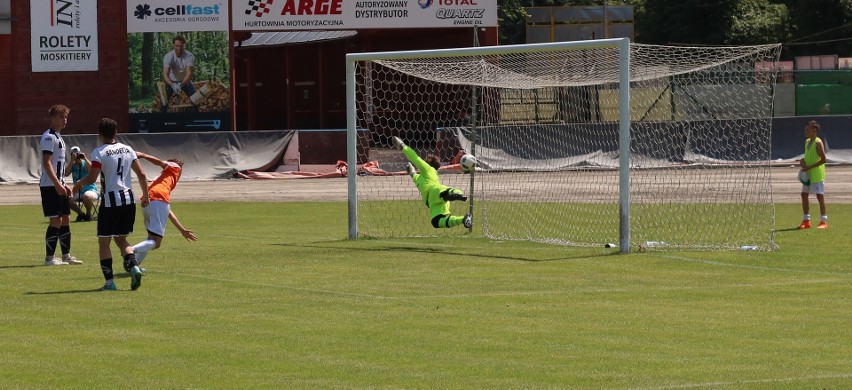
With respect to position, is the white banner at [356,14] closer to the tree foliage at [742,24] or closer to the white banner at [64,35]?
the white banner at [64,35]

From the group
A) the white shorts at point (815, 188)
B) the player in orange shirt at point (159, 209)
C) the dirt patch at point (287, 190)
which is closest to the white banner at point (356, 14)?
the dirt patch at point (287, 190)

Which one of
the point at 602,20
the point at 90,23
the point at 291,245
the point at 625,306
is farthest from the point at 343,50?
the point at 625,306

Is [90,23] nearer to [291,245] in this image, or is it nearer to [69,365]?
[291,245]

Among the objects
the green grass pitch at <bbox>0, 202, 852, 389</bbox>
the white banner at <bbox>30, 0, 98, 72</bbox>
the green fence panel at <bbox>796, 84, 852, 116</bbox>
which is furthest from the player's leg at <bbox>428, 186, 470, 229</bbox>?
the green fence panel at <bbox>796, 84, 852, 116</bbox>

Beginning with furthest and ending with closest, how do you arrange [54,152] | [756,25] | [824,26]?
[756,25] < [824,26] < [54,152]

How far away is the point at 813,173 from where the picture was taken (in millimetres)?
22203

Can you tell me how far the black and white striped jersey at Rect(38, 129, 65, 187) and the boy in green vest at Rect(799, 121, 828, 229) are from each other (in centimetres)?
1204

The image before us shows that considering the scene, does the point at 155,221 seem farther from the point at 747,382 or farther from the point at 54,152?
the point at 747,382

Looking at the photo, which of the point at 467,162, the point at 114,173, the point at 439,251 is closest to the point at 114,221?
the point at 114,173

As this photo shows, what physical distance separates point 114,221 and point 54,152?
10.6ft

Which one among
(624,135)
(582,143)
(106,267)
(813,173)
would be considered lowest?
(106,267)

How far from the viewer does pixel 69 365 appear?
32.9 ft

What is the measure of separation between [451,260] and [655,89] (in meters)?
14.7

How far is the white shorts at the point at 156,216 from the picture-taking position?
1570 centimetres
